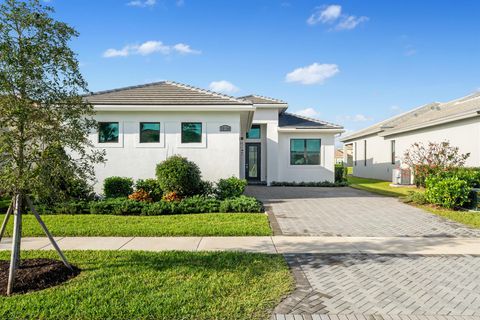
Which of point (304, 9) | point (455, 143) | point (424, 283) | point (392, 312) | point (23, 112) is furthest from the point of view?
point (455, 143)

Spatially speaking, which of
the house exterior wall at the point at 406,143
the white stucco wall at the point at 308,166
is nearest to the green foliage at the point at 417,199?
the house exterior wall at the point at 406,143

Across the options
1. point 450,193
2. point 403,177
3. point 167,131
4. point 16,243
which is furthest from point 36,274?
point 403,177

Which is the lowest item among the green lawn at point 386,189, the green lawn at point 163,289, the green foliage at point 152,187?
the green lawn at point 163,289

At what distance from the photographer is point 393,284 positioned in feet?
14.4

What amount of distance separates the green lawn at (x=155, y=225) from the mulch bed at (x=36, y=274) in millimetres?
2236

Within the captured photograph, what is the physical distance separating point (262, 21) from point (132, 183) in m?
8.83

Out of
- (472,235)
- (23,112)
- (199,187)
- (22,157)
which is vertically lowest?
(472,235)

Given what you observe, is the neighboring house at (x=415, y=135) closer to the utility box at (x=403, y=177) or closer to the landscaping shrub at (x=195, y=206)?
the utility box at (x=403, y=177)

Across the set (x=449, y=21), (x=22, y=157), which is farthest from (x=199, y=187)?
(x=449, y=21)

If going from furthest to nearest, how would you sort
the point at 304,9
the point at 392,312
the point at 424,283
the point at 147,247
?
the point at 304,9
the point at 147,247
the point at 424,283
the point at 392,312

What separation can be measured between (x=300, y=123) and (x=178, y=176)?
38.0 feet

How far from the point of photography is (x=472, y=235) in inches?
291

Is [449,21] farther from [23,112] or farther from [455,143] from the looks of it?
[23,112]

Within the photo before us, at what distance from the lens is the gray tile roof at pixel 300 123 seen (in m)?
19.1
